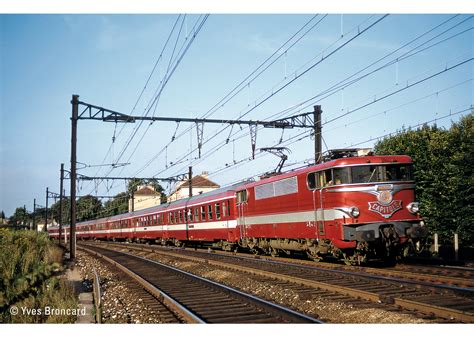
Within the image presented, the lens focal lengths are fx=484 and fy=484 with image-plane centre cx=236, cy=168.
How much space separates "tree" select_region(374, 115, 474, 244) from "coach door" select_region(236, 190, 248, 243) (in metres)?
9.63

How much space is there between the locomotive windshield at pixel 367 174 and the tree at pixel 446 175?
8616mm

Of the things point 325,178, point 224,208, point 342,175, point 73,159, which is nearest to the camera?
point 342,175

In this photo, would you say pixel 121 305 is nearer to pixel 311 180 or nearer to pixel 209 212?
pixel 311 180

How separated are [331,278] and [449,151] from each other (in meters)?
15.7

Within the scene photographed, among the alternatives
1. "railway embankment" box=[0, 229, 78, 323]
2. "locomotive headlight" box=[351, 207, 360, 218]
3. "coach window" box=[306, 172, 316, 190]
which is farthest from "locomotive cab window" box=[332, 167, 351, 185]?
"railway embankment" box=[0, 229, 78, 323]

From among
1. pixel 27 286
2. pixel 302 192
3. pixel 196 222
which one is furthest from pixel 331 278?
pixel 196 222

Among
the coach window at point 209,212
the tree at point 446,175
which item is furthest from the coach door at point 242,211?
the tree at point 446,175

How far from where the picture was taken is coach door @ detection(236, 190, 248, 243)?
23094mm

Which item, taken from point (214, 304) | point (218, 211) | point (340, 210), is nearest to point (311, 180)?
point (340, 210)

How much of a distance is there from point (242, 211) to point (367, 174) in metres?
9.28

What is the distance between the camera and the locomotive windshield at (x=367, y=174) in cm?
1516

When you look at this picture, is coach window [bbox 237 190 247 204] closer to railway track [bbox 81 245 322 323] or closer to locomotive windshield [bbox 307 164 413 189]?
locomotive windshield [bbox 307 164 413 189]

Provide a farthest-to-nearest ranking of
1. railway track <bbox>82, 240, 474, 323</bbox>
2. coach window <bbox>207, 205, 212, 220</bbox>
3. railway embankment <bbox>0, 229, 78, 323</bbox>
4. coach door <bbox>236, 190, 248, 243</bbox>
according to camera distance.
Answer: coach window <bbox>207, 205, 212, 220</bbox>
coach door <bbox>236, 190, 248, 243</bbox>
railway embankment <bbox>0, 229, 78, 323</bbox>
railway track <bbox>82, 240, 474, 323</bbox>

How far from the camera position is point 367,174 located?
50.1ft
